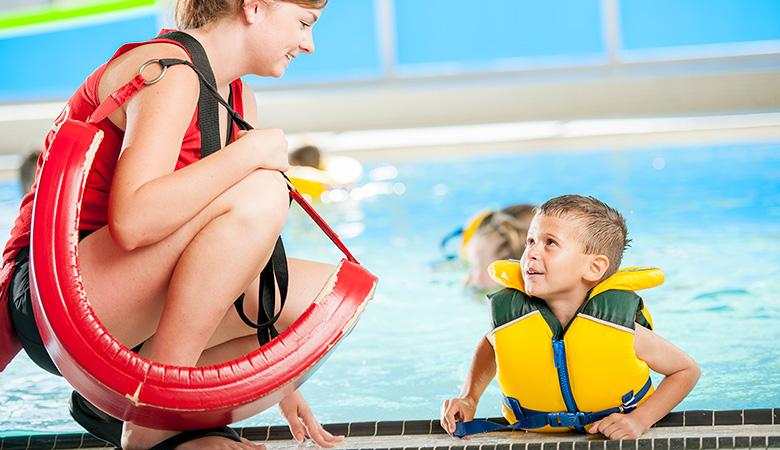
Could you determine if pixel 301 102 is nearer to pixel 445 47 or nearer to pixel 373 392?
pixel 445 47

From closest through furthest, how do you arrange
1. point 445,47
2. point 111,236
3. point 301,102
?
1. point 111,236
2. point 301,102
3. point 445,47

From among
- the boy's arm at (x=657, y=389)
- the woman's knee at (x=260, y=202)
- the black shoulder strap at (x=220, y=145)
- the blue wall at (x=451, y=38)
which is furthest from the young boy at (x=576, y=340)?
the blue wall at (x=451, y=38)

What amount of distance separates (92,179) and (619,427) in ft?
3.89

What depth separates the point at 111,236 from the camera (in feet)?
5.11

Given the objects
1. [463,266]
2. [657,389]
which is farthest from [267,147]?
[463,266]

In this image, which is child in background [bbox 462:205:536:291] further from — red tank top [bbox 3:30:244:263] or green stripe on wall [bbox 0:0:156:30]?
green stripe on wall [bbox 0:0:156:30]

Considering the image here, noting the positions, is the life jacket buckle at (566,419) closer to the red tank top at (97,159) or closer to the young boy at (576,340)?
the young boy at (576,340)

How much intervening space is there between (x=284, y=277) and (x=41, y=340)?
0.49m

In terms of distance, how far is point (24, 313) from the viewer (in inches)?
61.7

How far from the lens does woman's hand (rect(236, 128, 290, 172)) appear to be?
157 centimetres

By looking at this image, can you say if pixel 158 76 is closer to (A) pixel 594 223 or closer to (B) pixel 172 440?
(B) pixel 172 440

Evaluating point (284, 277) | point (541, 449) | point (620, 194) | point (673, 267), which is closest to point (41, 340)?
point (284, 277)

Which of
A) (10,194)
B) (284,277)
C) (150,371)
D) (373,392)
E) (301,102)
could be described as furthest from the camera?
(301,102)

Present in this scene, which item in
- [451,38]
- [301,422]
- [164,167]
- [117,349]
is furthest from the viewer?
[451,38]
